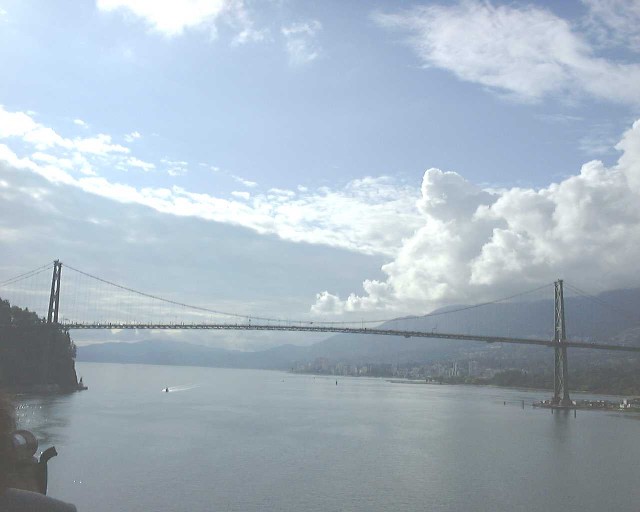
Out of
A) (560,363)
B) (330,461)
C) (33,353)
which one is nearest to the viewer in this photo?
(330,461)

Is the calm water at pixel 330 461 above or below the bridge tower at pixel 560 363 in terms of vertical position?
below

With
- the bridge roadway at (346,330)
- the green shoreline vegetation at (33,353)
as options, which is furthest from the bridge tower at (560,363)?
the green shoreline vegetation at (33,353)

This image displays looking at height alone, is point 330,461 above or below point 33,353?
below

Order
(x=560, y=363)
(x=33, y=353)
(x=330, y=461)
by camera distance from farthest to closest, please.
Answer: (x=33, y=353)
(x=560, y=363)
(x=330, y=461)

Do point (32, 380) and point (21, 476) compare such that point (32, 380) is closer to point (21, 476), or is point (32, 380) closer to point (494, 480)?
point (494, 480)

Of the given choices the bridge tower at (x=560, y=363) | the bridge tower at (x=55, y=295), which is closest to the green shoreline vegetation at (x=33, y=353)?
the bridge tower at (x=55, y=295)

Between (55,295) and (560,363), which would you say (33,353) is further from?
(560,363)

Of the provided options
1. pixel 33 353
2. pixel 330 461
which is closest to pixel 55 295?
pixel 33 353

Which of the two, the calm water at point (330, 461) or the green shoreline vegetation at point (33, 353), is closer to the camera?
the calm water at point (330, 461)

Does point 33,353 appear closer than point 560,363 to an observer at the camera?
No

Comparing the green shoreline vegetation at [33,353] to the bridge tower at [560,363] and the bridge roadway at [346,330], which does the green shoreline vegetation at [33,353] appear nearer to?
the bridge roadway at [346,330]
